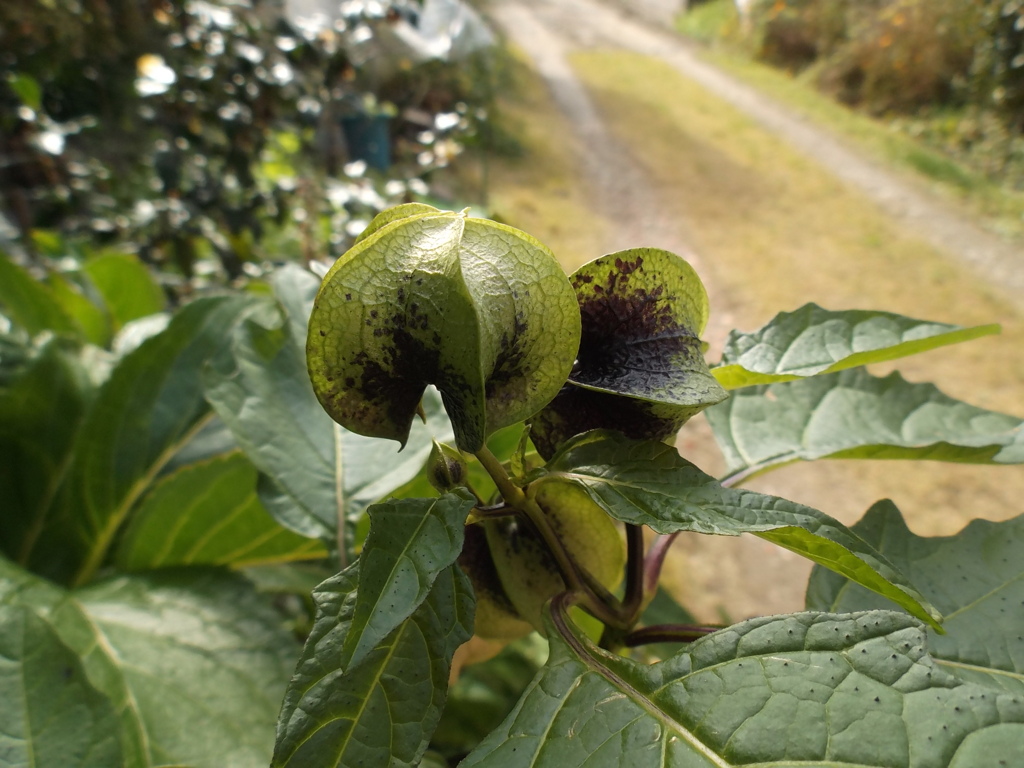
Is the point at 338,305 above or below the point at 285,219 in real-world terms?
above

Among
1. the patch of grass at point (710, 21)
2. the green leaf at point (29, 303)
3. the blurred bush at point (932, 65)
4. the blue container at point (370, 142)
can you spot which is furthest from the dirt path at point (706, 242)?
the green leaf at point (29, 303)

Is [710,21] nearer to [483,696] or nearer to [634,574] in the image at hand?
[483,696]

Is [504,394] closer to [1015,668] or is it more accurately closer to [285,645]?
[1015,668]

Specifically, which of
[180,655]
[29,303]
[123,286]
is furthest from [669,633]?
[123,286]

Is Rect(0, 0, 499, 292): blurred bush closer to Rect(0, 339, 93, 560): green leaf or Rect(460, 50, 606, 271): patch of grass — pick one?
Rect(0, 339, 93, 560): green leaf

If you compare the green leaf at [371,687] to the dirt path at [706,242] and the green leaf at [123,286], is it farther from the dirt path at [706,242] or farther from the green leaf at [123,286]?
the dirt path at [706,242]

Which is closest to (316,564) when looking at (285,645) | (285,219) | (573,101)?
(285,645)

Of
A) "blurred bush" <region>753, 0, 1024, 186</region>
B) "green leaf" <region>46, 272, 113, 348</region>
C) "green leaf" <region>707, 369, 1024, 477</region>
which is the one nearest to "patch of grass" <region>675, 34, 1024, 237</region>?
"blurred bush" <region>753, 0, 1024, 186</region>
